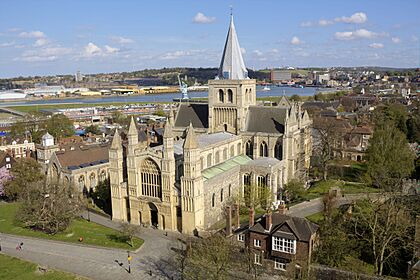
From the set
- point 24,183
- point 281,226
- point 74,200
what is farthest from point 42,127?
point 281,226

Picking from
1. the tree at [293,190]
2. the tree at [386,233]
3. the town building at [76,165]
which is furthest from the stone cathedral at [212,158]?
the tree at [386,233]

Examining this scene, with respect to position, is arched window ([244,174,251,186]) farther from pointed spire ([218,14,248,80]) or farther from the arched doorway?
pointed spire ([218,14,248,80])

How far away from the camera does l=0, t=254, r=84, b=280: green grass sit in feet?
109

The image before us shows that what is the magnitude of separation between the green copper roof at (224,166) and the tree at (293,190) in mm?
6428

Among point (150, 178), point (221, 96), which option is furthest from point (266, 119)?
point (150, 178)

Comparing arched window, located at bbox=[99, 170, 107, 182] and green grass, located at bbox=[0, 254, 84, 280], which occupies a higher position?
arched window, located at bbox=[99, 170, 107, 182]

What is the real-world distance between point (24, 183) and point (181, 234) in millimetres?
25012

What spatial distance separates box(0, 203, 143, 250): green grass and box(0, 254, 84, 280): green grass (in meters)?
5.80

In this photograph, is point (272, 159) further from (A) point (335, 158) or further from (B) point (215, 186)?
(A) point (335, 158)

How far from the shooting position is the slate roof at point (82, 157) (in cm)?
5725

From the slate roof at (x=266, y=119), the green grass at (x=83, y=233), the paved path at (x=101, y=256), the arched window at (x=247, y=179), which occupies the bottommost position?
the paved path at (x=101, y=256)

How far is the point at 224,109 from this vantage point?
55.0 meters

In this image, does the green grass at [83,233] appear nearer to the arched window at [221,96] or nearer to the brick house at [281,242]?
the brick house at [281,242]

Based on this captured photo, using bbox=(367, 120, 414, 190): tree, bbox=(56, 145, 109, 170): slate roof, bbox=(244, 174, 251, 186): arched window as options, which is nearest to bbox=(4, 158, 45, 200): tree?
bbox=(56, 145, 109, 170): slate roof
